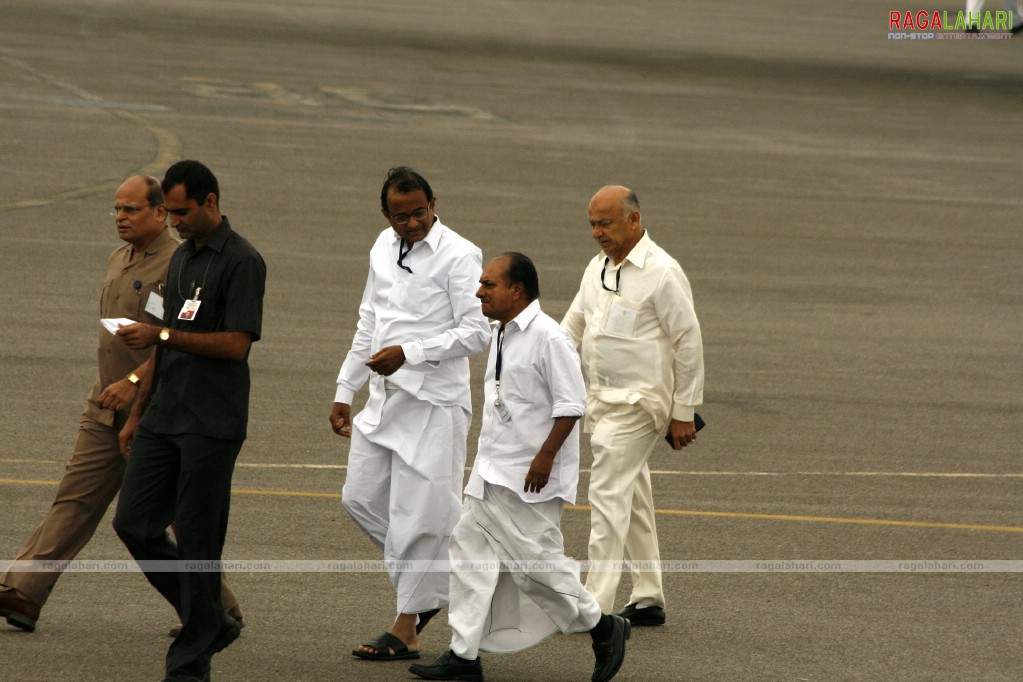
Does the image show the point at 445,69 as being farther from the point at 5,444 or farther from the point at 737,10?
the point at 5,444

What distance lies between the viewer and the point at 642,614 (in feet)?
25.3

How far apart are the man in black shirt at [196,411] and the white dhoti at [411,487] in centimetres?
96

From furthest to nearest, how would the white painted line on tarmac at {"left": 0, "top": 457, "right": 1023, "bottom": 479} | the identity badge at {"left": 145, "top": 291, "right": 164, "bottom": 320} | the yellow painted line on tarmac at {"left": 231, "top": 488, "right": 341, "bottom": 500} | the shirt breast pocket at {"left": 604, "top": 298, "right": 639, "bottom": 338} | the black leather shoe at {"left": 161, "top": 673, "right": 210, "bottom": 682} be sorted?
the white painted line on tarmac at {"left": 0, "top": 457, "right": 1023, "bottom": 479} < the yellow painted line on tarmac at {"left": 231, "top": 488, "right": 341, "bottom": 500} < the shirt breast pocket at {"left": 604, "top": 298, "right": 639, "bottom": 338} < the identity badge at {"left": 145, "top": 291, "right": 164, "bottom": 320} < the black leather shoe at {"left": 161, "top": 673, "right": 210, "bottom": 682}

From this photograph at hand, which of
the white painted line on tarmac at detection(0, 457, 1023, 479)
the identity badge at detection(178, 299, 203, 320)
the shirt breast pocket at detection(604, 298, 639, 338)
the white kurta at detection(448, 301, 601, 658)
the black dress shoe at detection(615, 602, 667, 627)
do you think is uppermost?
the identity badge at detection(178, 299, 203, 320)

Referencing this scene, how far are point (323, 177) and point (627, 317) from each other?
51.0 ft

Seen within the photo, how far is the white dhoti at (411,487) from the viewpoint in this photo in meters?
6.99

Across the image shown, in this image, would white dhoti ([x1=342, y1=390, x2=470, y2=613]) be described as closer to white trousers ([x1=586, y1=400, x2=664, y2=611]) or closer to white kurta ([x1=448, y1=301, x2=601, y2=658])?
white kurta ([x1=448, y1=301, x2=601, y2=658])

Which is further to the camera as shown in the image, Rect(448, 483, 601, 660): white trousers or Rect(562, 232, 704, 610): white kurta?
Rect(562, 232, 704, 610): white kurta

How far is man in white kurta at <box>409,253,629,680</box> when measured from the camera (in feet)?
21.4

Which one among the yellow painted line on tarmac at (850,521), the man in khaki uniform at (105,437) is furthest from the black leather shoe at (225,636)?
the yellow painted line on tarmac at (850,521)

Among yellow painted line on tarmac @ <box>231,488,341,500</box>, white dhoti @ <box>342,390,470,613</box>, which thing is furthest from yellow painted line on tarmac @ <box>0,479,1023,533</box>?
white dhoti @ <box>342,390,470,613</box>

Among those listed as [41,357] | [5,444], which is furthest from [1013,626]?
[41,357]

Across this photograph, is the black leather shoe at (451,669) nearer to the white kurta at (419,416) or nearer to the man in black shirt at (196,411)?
the white kurta at (419,416)

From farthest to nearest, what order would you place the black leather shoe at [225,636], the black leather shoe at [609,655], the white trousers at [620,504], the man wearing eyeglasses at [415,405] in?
1. the white trousers at [620,504]
2. the man wearing eyeglasses at [415,405]
3. the black leather shoe at [609,655]
4. the black leather shoe at [225,636]
